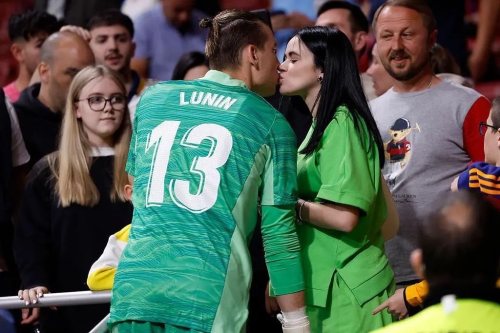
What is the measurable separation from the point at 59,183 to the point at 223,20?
165cm

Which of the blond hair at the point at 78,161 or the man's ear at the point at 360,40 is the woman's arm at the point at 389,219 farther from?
the man's ear at the point at 360,40

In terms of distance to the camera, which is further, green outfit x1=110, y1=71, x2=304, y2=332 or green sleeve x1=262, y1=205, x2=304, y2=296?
green sleeve x1=262, y1=205, x2=304, y2=296

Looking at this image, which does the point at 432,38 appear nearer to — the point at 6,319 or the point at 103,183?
the point at 103,183

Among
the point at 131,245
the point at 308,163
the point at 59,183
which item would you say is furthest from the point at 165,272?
the point at 59,183

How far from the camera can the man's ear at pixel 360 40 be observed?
23.4 feet

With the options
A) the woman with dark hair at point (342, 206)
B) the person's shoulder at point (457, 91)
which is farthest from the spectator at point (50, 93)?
the woman with dark hair at point (342, 206)

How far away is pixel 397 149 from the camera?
18.6 ft

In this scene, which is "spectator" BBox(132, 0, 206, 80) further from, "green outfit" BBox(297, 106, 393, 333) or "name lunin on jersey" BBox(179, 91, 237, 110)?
"name lunin on jersey" BBox(179, 91, 237, 110)

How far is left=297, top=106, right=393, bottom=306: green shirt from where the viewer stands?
444 centimetres

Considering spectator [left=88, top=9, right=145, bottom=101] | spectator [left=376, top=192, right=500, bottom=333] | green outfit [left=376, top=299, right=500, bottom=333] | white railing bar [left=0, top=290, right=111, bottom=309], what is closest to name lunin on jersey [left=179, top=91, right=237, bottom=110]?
white railing bar [left=0, top=290, right=111, bottom=309]

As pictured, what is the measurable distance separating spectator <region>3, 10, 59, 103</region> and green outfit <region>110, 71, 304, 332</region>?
370 centimetres

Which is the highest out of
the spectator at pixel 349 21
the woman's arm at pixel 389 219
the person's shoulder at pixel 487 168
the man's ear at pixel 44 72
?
the spectator at pixel 349 21

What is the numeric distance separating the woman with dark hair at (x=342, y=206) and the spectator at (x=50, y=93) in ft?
7.94

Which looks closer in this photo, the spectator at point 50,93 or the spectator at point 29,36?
the spectator at point 50,93
